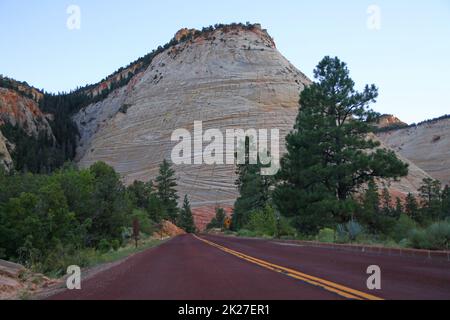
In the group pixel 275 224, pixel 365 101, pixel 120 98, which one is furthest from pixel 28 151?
pixel 365 101

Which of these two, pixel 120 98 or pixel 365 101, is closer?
pixel 365 101

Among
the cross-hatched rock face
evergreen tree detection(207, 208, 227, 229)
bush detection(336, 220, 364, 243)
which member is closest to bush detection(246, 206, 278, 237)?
bush detection(336, 220, 364, 243)

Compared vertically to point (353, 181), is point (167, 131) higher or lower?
higher

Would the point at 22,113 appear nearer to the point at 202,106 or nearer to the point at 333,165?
the point at 202,106

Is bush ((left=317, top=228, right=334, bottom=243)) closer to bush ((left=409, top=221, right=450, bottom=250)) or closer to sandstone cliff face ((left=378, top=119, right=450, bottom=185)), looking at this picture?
bush ((left=409, top=221, right=450, bottom=250))

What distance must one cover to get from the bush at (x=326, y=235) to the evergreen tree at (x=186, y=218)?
5035 centimetres

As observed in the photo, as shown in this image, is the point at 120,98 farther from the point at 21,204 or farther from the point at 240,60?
the point at 21,204

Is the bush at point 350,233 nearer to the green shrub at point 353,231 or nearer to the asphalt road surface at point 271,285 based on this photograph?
the green shrub at point 353,231

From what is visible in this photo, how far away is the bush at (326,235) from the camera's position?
26.2m

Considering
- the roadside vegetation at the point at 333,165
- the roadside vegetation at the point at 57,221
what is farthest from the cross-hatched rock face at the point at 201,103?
the roadside vegetation at the point at 57,221

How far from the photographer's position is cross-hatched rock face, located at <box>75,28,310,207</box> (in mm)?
87188
